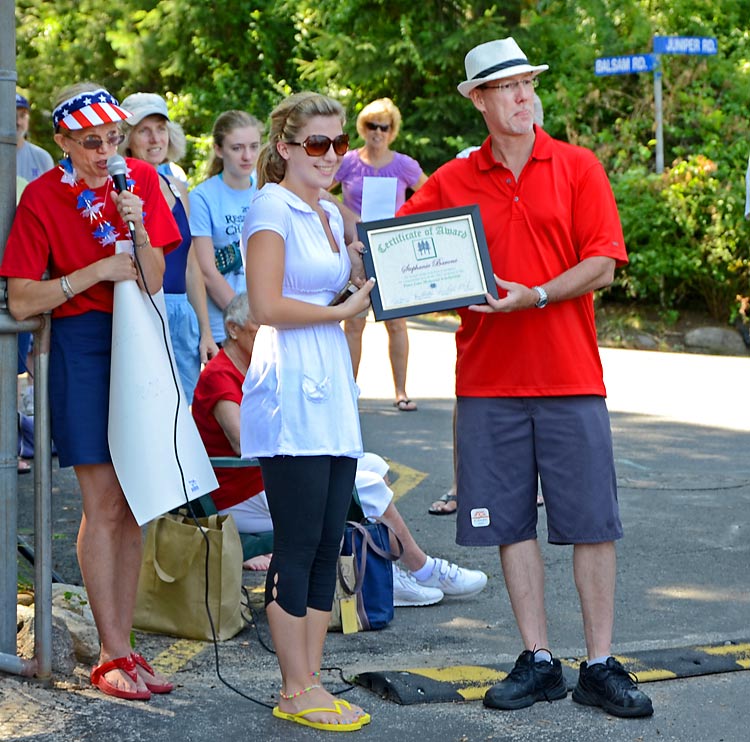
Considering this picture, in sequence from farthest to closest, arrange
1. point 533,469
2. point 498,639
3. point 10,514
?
point 498,639 < point 533,469 < point 10,514

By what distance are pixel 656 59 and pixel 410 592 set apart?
499 inches

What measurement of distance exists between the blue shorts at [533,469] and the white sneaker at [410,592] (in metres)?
1.21

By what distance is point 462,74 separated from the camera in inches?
797

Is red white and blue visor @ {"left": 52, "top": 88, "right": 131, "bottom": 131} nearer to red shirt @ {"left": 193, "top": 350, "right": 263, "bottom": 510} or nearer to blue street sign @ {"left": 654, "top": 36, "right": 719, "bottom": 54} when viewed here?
red shirt @ {"left": 193, "top": 350, "right": 263, "bottom": 510}

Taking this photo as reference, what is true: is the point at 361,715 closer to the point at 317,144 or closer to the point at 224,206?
the point at 317,144

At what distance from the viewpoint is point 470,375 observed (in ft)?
15.6

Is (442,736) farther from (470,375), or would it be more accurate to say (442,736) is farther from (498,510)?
(470,375)

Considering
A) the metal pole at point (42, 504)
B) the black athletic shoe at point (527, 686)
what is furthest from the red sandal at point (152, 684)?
the black athletic shoe at point (527, 686)

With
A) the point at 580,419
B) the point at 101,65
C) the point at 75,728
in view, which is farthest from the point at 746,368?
the point at 101,65

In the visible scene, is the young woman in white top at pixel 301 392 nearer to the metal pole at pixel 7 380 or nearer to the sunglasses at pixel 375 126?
→ the metal pole at pixel 7 380

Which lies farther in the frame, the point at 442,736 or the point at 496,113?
the point at 496,113

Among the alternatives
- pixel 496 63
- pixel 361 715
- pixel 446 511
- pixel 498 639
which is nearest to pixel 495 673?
pixel 498 639

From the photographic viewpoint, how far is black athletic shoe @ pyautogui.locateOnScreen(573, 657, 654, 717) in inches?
175

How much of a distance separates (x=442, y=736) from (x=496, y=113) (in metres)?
2.05
